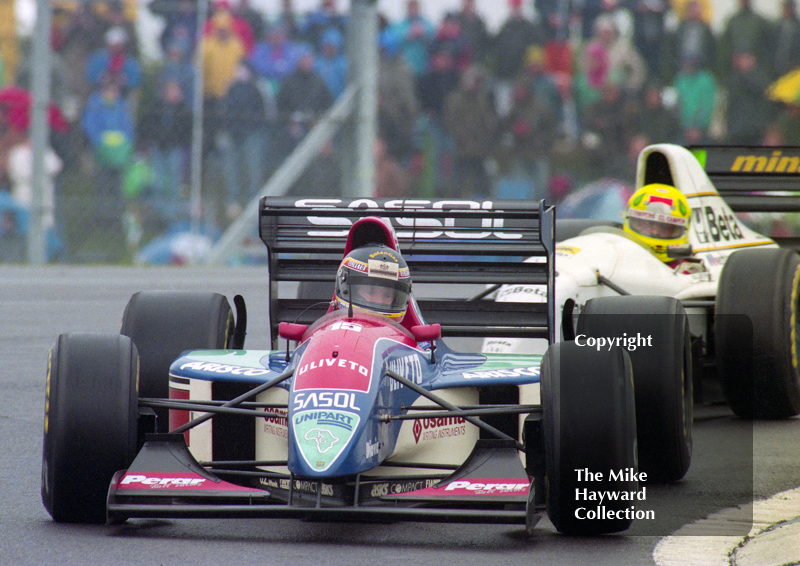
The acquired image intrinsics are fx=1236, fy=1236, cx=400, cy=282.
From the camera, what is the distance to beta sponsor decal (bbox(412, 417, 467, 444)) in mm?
4508

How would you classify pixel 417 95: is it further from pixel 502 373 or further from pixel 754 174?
pixel 502 373

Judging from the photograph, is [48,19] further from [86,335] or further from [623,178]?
[86,335]

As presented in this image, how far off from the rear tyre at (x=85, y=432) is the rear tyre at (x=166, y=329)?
1.06 metres

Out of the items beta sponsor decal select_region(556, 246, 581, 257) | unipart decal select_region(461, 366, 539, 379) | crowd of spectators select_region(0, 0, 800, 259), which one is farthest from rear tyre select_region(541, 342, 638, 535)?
crowd of spectators select_region(0, 0, 800, 259)

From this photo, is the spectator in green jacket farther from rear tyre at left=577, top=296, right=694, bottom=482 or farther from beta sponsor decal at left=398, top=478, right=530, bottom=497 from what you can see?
beta sponsor decal at left=398, top=478, right=530, bottom=497

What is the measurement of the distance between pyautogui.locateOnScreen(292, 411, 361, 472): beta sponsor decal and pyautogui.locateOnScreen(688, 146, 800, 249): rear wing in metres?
5.50

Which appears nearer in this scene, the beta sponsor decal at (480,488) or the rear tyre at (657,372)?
the beta sponsor decal at (480,488)

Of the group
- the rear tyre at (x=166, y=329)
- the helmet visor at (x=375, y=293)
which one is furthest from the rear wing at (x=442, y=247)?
the helmet visor at (x=375, y=293)

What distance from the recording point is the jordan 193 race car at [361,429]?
404 cm

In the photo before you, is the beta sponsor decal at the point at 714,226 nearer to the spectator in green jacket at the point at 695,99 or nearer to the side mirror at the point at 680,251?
the side mirror at the point at 680,251

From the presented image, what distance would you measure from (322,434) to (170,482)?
558 mm

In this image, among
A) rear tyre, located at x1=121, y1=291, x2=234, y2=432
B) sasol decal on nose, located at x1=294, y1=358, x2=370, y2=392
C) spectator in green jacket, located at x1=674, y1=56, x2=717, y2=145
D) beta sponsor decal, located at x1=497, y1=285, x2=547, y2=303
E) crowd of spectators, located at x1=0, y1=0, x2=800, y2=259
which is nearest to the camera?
sasol decal on nose, located at x1=294, y1=358, x2=370, y2=392

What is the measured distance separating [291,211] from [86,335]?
5.11ft

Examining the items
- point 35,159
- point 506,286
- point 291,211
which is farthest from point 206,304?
point 35,159
